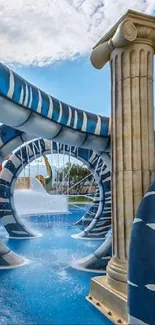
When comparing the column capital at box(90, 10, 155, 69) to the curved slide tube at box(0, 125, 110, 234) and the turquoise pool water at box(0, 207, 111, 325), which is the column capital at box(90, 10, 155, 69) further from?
the curved slide tube at box(0, 125, 110, 234)

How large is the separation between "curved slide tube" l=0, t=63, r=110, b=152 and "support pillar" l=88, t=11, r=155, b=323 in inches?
51.2

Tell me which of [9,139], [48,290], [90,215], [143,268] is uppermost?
[9,139]

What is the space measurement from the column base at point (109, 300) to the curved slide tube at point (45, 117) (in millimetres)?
2313

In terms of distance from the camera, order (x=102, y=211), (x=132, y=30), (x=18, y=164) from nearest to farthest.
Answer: (x=132, y=30), (x=18, y=164), (x=102, y=211)

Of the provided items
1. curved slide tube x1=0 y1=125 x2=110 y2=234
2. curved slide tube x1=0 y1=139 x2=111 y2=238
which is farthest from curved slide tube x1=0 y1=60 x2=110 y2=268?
curved slide tube x1=0 y1=139 x2=111 y2=238

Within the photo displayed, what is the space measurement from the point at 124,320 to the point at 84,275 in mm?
3469

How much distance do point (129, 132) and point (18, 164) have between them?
740 cm

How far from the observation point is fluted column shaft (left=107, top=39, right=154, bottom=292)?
11.9ft

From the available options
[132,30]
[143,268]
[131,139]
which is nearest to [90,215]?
[131,139]

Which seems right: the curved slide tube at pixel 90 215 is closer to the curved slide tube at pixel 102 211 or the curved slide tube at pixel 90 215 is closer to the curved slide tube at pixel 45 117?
the curved slide tube at pixel 102 211

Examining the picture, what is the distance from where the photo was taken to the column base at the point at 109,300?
3.51m

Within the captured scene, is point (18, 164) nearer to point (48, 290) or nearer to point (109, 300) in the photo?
point (48, 290)

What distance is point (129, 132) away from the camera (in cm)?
367

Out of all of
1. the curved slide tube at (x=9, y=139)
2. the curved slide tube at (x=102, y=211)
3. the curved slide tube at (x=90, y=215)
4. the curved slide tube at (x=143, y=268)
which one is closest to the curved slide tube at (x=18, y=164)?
the curved slide tube at (x=102, y=211)
